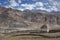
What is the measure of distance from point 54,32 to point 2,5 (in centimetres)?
233

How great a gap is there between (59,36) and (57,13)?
0.91 meters

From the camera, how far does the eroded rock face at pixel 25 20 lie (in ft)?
21.7

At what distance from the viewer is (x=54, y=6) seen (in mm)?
6707

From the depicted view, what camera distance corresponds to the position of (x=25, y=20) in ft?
21.9

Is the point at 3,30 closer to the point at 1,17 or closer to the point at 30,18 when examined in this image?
the point at 1,17

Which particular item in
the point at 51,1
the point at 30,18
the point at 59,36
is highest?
the point at 51,1

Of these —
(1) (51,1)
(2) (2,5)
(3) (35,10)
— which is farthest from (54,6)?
(2) (2,5)

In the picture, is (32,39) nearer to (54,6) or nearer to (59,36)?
(59,36)

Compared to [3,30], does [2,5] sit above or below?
above

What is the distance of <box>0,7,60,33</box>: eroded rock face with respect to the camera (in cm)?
661

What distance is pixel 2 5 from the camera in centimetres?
677

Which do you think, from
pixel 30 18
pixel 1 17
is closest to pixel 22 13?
pixel 30 18

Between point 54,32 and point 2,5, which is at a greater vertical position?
point 2,5

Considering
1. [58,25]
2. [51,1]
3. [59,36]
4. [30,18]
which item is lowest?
[59,36]
